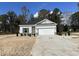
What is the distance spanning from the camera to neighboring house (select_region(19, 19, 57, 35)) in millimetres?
33156

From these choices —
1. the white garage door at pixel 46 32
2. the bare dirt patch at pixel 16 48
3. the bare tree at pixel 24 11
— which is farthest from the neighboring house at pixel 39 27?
the bare dirt patch at pixel 16 48

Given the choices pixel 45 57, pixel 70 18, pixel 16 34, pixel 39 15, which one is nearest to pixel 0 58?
pixel 45 57

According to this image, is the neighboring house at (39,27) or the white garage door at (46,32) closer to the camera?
the white garage door at (46,32)

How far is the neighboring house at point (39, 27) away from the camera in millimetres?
33156

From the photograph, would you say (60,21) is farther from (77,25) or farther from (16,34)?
(16,34)

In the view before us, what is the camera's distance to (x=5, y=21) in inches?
1286

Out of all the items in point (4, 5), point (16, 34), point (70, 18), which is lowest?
point (16, 34)

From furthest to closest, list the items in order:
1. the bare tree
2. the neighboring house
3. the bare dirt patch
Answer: the neighboring house, the bare tree, the bare dirt patch

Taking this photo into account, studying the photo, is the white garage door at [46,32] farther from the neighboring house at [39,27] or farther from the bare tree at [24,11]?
the bare tree at [24,11]

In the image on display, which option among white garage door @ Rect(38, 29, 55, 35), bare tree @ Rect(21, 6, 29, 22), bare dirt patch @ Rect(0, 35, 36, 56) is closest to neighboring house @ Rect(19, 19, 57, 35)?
white garage door @ Rect(38, 29, 55, 35)

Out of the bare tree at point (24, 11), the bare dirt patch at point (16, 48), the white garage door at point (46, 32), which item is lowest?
the white garage door at point (46, 32)

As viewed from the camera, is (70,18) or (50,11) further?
(50,11)

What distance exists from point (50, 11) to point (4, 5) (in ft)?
26.8

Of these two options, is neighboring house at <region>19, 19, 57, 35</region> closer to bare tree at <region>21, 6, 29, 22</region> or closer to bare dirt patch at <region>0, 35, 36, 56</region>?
bare tree at <region>21, 6, 29, 22</region>
